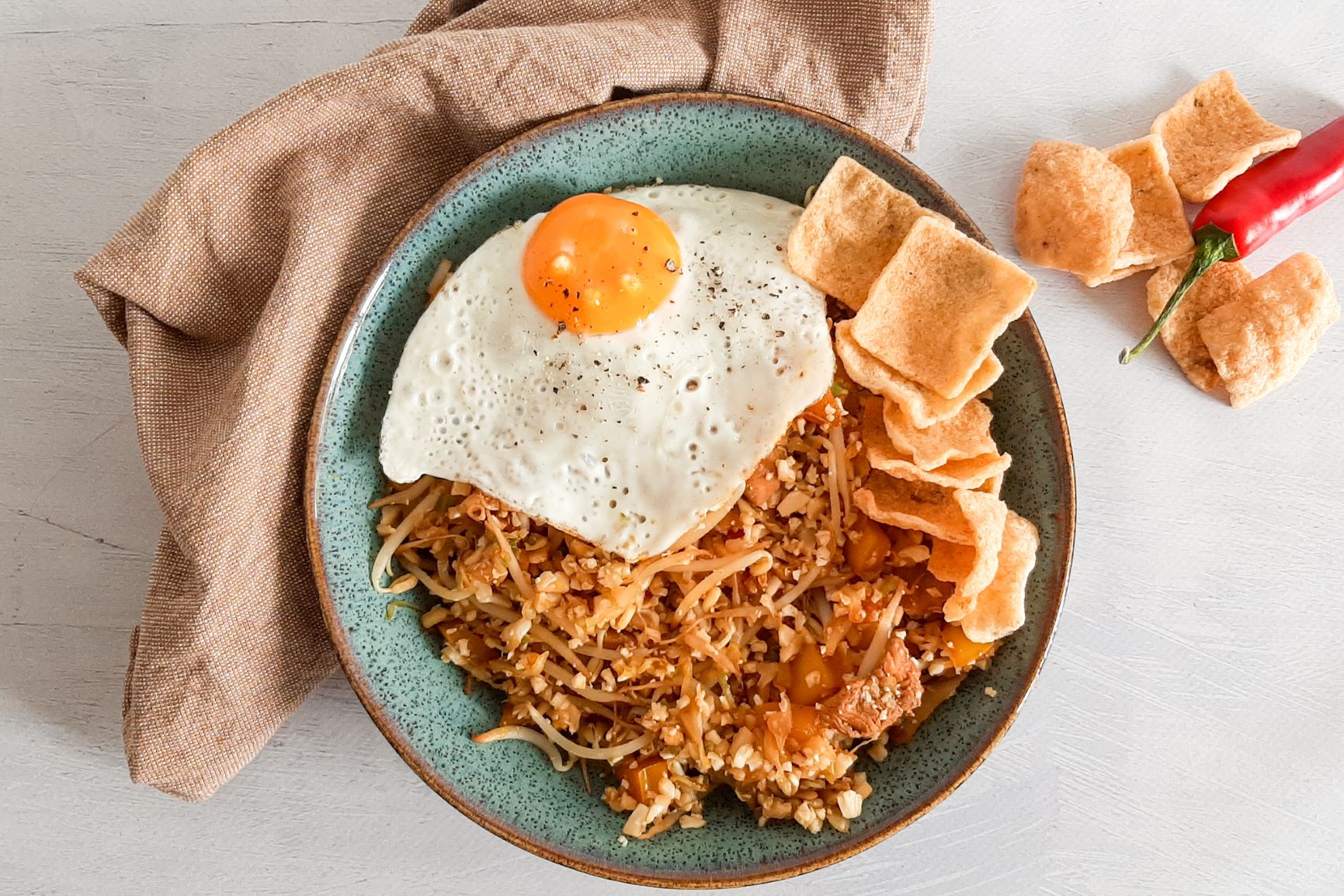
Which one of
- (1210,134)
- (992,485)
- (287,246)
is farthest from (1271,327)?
(287,246)

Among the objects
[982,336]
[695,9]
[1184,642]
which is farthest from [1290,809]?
[695,9]

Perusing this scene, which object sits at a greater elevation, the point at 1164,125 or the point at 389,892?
the point at 1164,125

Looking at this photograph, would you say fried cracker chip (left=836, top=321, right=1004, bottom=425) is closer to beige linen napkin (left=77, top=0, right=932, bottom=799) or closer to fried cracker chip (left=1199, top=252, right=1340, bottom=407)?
beige linen napkin (left=77, top=0, right=932, bottom=799)

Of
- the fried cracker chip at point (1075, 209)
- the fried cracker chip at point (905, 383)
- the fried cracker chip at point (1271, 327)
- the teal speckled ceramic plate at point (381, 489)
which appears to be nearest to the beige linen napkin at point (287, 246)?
the teal speckled ceramic plate at point (381, 489)

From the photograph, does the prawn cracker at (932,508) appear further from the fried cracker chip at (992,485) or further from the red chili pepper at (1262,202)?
the red chili pepper at (1262,202)

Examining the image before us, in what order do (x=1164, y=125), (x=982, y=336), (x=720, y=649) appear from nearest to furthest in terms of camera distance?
(x=982, y=336) → (x=720, y=649) → (x=1164, y=125)

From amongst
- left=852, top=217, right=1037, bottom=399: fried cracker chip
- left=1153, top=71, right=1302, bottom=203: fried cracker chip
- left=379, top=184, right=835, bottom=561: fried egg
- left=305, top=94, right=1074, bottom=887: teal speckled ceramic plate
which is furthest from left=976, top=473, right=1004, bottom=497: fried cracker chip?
left=1153, top=71, right=1302, bottom=203: fried cracker chip

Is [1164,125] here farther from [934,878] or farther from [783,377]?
[934,878]
